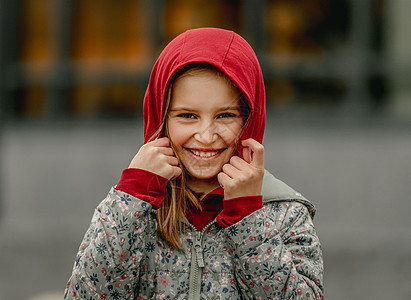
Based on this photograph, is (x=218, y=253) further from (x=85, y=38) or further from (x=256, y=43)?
(x=85, y=38)

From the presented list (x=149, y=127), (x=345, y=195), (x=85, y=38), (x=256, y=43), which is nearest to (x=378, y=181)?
(x=345, y=195)

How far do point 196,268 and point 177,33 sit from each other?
6.04 meters

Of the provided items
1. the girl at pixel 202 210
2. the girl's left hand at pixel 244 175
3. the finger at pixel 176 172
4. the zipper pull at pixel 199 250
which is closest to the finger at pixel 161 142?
the girl at pixel 202 210

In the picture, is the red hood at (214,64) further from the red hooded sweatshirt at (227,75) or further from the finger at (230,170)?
the finger at (230,170)

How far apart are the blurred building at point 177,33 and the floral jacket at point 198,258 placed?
568 cm

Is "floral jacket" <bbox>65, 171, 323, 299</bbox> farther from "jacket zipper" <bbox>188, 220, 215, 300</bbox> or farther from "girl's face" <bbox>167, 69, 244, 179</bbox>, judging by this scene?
"girl's face" <bbox>167, 69, 244, 179</bbox>

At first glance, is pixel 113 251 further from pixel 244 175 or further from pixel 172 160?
pixel 244 175

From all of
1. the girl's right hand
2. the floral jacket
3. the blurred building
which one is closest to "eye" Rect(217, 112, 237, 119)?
the girl's right hand

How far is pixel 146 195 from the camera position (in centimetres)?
214

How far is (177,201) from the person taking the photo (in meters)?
2.26


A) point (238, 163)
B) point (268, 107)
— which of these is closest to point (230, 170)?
point (238, 163)

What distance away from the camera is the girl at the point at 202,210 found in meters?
2.10

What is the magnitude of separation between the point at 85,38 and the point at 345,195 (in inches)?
147

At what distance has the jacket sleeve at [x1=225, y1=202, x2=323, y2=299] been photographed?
2.08 meters
